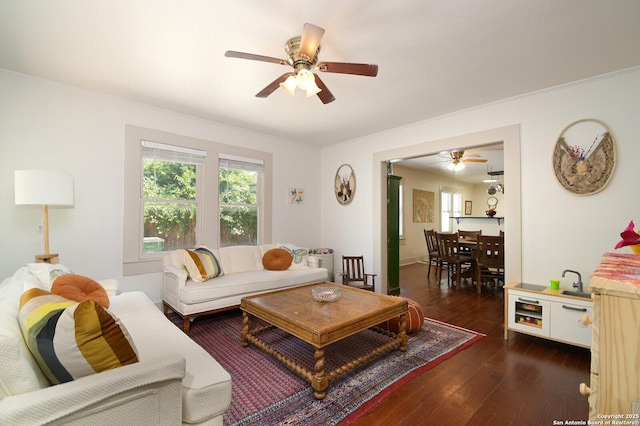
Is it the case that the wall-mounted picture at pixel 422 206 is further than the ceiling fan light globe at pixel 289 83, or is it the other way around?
the wall-mounted picture at pixel 422 206

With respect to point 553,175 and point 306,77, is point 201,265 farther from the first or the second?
point 553,175

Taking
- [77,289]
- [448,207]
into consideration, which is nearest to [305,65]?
[77,289]

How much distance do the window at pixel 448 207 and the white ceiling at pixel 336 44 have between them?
18.7 feet

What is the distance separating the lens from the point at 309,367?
2250mm

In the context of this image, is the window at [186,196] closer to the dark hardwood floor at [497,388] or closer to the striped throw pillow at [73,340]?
the striped throw pillow at [73,340]

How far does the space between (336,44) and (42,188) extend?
269 centimetres

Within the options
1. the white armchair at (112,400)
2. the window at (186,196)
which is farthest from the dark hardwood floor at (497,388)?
the window at (186,196)

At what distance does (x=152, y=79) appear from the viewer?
279cm

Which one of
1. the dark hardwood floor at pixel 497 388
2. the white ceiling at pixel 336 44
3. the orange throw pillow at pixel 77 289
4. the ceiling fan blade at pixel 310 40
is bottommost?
the dark hardwood floor at pixel 497 388

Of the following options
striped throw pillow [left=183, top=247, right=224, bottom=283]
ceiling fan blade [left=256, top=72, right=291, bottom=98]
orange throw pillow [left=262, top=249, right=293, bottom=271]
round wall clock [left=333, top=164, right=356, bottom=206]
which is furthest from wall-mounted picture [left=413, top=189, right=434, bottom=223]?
ceiling fan blade [left=256, top=72, right=291, bottom=98]

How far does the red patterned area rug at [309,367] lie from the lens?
1740 millimetres

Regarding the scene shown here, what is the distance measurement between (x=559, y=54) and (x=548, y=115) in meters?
0.79

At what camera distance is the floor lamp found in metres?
2.32

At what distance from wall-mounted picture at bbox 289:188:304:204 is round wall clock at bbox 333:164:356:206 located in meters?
0.63
